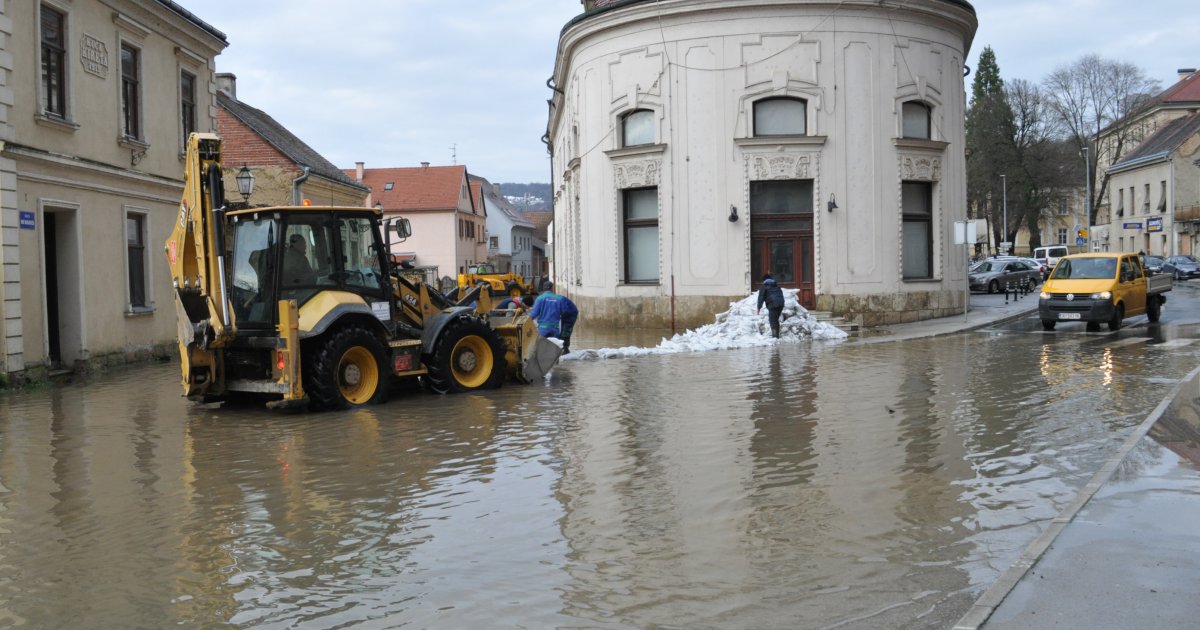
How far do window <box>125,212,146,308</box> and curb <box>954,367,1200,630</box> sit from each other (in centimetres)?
1755

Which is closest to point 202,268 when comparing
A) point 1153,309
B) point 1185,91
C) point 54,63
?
point 54,63

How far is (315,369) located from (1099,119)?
68.4 metres

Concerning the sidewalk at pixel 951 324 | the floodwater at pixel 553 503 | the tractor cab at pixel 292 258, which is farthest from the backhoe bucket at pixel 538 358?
the sidewalk at pixel 951 324

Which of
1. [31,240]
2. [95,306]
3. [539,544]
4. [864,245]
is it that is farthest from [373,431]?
[864,245]

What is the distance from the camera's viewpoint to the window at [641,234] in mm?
27516

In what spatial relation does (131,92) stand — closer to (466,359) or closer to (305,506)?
(466,359)

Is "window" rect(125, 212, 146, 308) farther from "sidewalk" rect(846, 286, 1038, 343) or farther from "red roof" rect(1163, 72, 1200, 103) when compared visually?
"red roof" rect(1163, 72, 1200, 103)

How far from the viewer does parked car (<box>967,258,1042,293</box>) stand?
144ft

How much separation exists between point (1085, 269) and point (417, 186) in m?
59.0

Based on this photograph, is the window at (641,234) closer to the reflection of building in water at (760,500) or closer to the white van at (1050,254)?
the reflection of building in water at (760,500)

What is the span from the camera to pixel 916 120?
2759cm

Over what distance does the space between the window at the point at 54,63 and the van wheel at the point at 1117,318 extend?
68.2 ft

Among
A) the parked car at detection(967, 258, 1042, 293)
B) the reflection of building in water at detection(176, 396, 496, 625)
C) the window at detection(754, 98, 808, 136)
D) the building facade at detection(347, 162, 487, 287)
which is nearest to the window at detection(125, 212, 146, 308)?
the reflection of building in water at detection(176, 396, 496, 625)

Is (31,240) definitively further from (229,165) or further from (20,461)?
(229,165)
